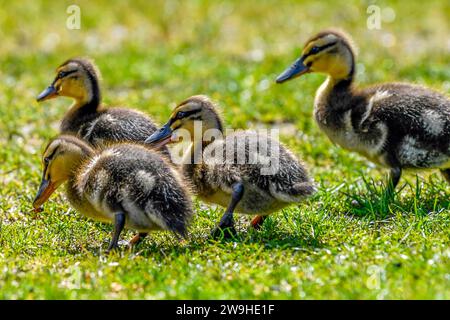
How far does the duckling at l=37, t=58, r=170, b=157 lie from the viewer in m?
6.07

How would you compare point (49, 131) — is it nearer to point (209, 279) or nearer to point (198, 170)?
point (198, 170)

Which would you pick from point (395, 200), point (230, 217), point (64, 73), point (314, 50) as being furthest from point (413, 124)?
point (64, 73)

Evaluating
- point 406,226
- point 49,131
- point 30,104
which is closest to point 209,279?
point 406,226

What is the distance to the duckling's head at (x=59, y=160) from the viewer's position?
5.57 metres

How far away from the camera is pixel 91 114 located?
6465mm

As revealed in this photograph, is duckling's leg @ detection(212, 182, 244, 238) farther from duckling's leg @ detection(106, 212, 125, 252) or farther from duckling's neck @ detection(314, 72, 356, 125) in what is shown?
duckling's neck @ detection(314, 72, 356, 125)

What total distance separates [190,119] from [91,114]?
1.07 metres

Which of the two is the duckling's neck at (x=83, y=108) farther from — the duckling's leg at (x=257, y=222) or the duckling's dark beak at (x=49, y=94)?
the duckling's leg at (x=257, y=222)

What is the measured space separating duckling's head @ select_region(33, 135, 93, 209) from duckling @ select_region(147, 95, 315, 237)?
47 cm

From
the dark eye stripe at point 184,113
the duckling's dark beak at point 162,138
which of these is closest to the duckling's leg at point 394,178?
the dark eye stripe at point 184,113

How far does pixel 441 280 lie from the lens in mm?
4309

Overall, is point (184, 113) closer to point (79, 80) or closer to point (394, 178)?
point (79, 80)
